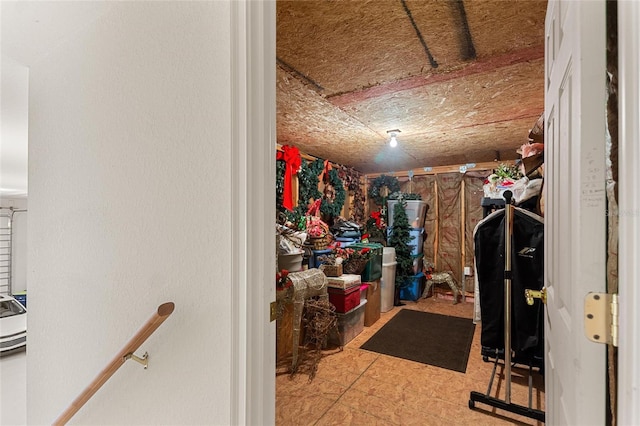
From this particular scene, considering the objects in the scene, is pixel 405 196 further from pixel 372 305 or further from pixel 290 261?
pixel 290 261

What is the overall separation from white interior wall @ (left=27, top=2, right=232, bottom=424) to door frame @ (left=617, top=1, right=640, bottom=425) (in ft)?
2.82

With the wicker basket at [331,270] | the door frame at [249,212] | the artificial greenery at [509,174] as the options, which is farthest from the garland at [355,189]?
the door frame at [249,212]

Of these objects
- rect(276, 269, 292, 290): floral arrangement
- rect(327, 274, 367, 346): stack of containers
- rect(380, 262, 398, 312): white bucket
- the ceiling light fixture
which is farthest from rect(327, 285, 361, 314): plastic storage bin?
the ceiling light fixture

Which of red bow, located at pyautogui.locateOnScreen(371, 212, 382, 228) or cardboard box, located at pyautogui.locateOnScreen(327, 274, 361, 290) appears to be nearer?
cardboard box, located at pyautogui.locateOnScreen(327, 274, 361, 290)

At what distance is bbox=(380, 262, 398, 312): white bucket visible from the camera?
4.02 m

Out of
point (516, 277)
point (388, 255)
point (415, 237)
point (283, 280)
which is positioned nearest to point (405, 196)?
point (415, 237)

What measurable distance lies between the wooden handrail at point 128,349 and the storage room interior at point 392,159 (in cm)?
121

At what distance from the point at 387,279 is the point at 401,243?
2.35 ft

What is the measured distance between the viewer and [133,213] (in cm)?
110

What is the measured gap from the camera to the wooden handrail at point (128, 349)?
0.92m

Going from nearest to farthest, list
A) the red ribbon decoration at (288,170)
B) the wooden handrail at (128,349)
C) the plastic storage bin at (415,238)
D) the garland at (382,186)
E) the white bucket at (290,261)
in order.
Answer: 1. the wooden handrail at (128,349)
2. the white bucket at (290,261)
3. the red ribbon decoration at (288,170)
4. the plastic storage bin at (415,238)
5. the garland at (382,186)

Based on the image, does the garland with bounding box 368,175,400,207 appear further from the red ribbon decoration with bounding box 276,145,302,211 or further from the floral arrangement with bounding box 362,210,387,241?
the red ribbon decoration with bounding box 276,145,302,211

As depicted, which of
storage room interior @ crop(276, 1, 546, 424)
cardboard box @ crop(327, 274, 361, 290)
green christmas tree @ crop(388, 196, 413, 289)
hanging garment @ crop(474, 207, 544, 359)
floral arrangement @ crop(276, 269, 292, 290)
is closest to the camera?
storage room interior @ crop(276, 1, 546, 424)

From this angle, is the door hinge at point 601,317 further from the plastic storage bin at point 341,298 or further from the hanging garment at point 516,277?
the plastic storage bin at point 341,298
